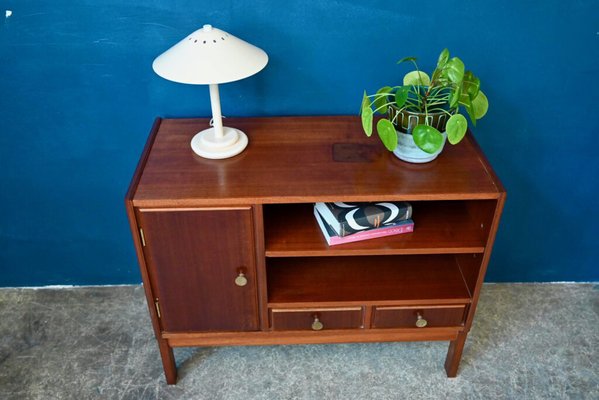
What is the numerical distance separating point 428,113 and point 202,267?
69 centimetres

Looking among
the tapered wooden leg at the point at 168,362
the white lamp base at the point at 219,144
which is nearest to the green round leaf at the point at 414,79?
the white lamp base at the point at 219,144

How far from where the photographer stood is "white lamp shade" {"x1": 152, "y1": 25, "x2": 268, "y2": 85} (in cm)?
123

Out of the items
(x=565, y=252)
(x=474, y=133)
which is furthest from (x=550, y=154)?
(x=565, y=252)

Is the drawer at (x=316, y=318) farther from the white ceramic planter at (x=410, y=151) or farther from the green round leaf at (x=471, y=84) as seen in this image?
the green round leaf at (x=471, y=84)

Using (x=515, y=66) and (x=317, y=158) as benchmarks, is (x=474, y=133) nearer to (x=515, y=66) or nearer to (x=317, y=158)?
(x=515, y=66)

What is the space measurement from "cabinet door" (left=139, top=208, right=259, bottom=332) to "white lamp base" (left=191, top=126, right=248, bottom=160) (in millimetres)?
186

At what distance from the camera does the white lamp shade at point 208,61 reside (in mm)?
1229

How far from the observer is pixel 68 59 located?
1474 mm

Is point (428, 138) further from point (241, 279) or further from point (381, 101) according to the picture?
point (241, 279)

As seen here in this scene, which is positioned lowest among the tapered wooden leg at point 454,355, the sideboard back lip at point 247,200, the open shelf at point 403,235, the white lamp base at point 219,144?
the tapered wooden leg at point 454,355

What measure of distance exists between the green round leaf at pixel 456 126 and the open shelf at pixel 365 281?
0.47 meters

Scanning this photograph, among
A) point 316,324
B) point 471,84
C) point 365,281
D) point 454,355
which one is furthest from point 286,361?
point 471,84

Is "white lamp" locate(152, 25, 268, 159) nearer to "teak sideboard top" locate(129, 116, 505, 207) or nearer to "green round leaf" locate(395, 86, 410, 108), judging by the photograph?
"teak sideboard top" locate(129, 116, 505, 207)

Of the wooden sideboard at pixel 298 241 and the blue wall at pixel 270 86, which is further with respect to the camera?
the blue wall at pixel 270 86
